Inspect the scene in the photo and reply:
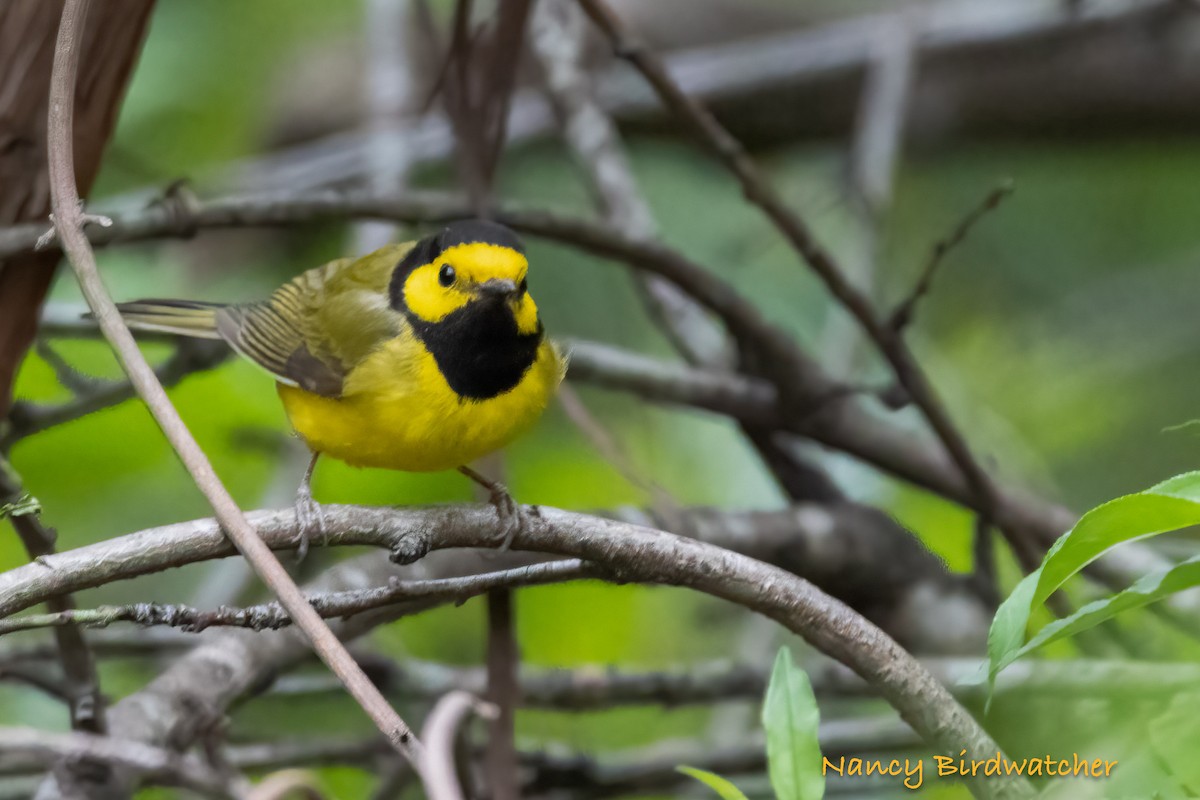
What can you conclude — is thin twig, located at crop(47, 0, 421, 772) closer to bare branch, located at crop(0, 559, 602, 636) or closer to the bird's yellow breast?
bare branch, located at crop(0, 559, 602, 636)

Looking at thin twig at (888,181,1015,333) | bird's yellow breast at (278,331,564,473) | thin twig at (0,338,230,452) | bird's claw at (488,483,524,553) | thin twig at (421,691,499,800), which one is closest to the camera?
thin twig at (421,691,499,800)

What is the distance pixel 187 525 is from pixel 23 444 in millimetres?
1818

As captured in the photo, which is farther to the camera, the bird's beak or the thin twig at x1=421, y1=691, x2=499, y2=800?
the bird's beak

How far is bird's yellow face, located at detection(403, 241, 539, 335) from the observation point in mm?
2432

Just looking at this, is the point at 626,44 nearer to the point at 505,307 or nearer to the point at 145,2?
the point at 505,307

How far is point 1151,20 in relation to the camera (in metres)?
4.44

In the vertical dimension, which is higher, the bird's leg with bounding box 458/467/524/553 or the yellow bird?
the yellow bird

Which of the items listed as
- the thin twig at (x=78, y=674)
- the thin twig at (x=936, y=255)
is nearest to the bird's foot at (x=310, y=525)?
the thin twig at (x=78, y=674)

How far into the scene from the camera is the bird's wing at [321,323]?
2.49 meters

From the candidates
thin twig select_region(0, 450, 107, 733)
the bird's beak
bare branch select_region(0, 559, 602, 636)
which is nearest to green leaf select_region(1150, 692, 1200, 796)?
bare branch select_region(0, 559, 602, 636)

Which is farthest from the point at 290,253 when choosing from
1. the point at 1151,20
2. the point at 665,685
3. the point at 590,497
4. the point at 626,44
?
the point at 1151,20

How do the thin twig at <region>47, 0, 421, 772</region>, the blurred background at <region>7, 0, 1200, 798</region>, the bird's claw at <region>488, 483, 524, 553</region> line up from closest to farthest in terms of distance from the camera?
the thin twig at <region>47, 0, 421, 772</region> < the bird's claw at <region>488, 483, 524, 553</region> < the blurred background at <region>7, 0, 1200, 798</region>

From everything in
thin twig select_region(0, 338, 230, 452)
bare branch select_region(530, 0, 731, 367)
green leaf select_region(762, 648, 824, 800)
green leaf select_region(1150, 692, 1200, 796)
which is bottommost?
green leaf select_region(1150, 692, 1200, 796)

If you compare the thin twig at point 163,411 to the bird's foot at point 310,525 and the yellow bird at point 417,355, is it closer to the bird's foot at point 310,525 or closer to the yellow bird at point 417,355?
the bird's foot at point 310,525
